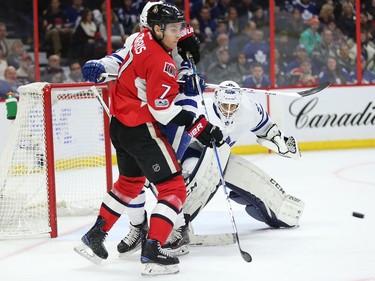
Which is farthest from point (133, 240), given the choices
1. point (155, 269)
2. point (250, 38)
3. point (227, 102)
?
point (250, 38)

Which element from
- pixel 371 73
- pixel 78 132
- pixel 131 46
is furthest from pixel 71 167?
pixel 371 73

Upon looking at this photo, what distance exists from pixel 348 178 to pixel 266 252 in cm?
248

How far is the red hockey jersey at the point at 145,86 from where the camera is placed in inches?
137

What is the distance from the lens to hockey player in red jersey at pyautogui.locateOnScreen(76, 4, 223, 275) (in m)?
3.50

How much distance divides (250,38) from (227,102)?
13.5ft

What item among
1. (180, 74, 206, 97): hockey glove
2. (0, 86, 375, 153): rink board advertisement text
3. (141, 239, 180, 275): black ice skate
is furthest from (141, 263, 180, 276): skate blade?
(0, 86, 375, 153): rink board advertisement text

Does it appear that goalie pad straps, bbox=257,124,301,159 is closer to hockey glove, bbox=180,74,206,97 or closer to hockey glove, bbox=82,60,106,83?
hockey glove, bbox=180,74,206,97

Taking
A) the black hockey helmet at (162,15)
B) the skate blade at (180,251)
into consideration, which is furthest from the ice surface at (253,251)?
the black hockey helmet at (162,15)

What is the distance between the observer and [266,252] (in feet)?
13.0

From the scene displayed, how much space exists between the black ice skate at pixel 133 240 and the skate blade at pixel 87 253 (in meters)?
0.20

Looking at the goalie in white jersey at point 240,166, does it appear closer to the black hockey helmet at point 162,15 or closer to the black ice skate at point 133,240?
the black ice skate at point 133,240

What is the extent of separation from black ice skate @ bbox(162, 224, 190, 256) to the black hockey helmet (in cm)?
93

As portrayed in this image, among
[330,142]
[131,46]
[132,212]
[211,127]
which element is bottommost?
[330,142]

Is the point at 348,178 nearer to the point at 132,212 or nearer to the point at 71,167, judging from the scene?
the point at 71,167
